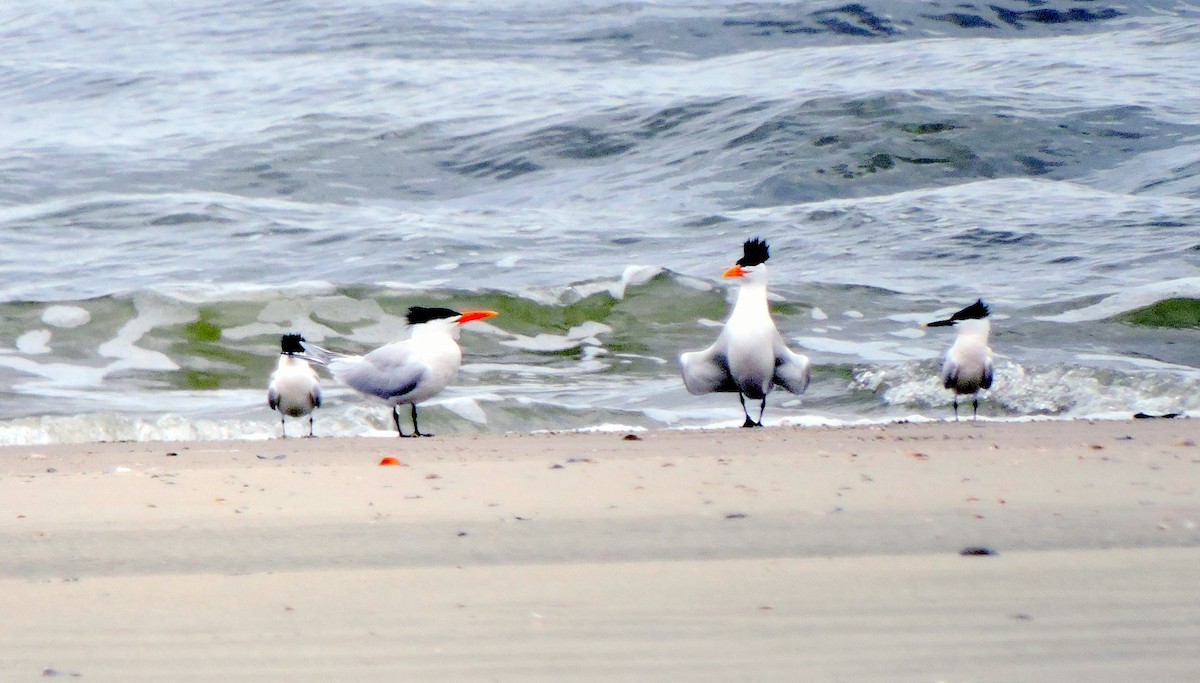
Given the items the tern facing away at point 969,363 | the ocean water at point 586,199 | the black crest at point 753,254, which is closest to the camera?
the tern facing away at point 969,363

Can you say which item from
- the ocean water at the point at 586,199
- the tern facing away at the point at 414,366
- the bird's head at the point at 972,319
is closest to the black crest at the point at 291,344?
the tern facing away at the point at 414,366

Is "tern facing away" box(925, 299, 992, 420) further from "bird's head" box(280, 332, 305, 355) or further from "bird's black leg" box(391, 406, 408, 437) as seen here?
"bird's head" box(280, 332, 305, 355)

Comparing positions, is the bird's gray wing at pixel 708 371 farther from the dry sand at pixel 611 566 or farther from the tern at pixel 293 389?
the tern at pixel 293 389

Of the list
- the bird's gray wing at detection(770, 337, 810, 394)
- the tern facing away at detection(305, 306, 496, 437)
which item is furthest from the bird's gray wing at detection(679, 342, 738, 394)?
the tern facing away at detection(305, 306, 496, 437)

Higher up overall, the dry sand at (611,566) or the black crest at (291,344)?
the dry sand at (611,566)

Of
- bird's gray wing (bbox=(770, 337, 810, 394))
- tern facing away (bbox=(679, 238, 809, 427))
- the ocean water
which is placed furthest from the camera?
the ocean water

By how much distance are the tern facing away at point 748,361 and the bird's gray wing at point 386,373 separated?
1114mm

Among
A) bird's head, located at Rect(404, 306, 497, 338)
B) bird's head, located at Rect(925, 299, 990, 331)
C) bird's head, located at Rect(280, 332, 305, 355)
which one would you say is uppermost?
bird's head, located at Rect(404, 306, 497, 338)

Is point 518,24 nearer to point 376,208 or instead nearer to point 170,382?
point 376,208

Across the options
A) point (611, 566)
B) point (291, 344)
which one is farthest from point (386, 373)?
point (611, 566)

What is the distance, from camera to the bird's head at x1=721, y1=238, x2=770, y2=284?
5.96 meters

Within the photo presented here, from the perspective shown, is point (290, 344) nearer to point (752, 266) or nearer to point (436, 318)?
point (436, 318)

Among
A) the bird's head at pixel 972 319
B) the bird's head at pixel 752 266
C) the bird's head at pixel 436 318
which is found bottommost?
the bird's head at pixel 972 319

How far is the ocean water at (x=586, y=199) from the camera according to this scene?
23.6ft
